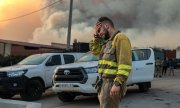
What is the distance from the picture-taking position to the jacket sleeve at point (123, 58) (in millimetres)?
5137

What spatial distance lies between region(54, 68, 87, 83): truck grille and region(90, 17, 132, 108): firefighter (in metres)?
6.29

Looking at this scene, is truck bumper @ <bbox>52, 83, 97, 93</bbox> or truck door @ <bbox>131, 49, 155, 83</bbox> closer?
truck bumper @ <bbox>52, 83, 97, 93</bbox>

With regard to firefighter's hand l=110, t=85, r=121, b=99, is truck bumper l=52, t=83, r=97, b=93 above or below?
below

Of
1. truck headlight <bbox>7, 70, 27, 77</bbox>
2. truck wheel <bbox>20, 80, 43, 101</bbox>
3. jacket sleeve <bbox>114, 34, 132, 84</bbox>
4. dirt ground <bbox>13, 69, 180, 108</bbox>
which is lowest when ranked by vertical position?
dirt ground <bbox>13, 69, 180, 108</bbox>

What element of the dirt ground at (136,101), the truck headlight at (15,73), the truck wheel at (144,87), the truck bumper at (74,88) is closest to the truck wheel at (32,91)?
the dirt ground at (136,101)

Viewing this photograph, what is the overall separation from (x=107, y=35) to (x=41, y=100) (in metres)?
8.47

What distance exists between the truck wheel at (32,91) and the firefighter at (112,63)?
7954 mm

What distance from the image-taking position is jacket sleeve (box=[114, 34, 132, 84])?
5.14m

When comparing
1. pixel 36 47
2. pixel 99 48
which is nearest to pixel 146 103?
pixel 99 48

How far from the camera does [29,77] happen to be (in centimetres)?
1338

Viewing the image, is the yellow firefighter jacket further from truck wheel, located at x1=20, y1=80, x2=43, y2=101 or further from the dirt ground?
truck wheel, located at x1=20, y1=80, x2=43, y2=101

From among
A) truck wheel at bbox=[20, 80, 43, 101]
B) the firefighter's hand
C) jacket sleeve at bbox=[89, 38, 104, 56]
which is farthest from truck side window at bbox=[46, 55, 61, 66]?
the firefighter's hand

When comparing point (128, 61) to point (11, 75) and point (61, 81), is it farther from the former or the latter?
point (11, 75)

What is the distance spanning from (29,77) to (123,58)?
8.52 m
